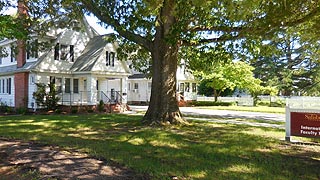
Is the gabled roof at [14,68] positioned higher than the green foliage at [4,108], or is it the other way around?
the gabled roof at [14,68]

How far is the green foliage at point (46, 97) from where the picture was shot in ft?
77.7

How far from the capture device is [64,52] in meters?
26.7

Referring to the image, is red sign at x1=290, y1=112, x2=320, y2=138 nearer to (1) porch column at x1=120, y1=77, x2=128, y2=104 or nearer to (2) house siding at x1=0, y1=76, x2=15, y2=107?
(1) porch column at x1=120, y1=77, x2=128, y2=104

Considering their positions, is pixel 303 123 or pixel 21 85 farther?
pixel 21 85

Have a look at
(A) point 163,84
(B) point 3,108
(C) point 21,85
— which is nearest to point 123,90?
(C) point 21,85

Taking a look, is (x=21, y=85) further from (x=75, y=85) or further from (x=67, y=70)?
(x=75, y=85)

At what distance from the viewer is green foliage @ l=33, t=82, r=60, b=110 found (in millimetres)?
23688

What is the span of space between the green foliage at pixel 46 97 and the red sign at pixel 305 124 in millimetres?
18519

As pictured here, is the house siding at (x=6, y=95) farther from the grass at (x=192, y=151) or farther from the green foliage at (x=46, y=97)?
the grass at (x=192, y=151)

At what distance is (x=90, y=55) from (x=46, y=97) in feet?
17.7

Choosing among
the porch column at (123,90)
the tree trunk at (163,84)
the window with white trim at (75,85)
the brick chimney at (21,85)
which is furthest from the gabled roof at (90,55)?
the tree trunk at (163,84)

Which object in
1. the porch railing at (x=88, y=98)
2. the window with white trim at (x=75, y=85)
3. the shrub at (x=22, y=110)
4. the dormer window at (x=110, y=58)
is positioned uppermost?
the dormer window at (x=110, y=58)

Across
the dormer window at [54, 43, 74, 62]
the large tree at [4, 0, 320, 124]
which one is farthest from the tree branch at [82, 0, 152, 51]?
the dormer window at [54, 43, 74, 62]

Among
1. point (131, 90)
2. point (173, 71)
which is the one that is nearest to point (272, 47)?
point (173, 71)
